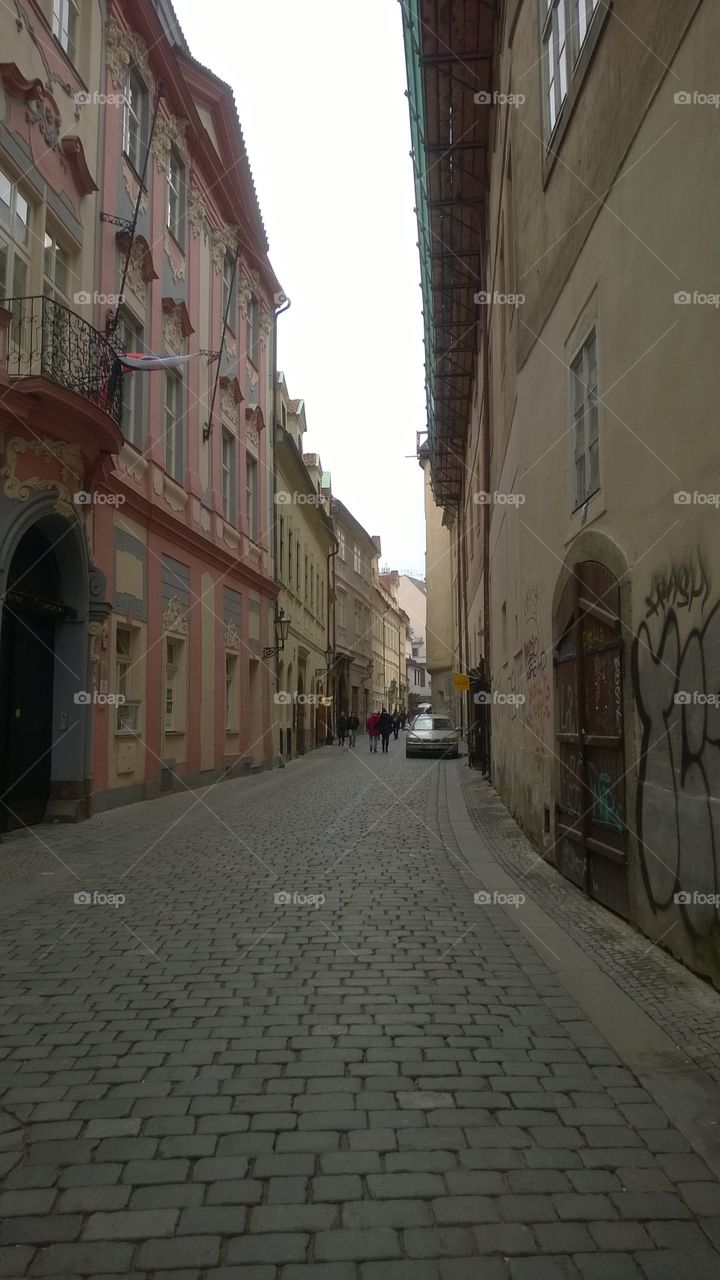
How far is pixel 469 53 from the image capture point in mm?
15586

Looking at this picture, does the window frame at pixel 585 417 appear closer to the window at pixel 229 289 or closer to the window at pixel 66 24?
the window at pixel 66 24

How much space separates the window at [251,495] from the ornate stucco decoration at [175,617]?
6587 millimetres

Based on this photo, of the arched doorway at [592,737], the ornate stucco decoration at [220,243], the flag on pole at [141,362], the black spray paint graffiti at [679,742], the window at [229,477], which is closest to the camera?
the black spray paint graffiti at [679,742]

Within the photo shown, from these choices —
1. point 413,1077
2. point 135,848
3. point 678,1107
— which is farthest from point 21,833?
point 678,1107

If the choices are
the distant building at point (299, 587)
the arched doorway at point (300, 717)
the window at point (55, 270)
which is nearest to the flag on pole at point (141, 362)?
the window at point (55, 270)

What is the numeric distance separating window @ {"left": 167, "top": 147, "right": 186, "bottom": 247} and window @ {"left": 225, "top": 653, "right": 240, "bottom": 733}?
8844 millimetres

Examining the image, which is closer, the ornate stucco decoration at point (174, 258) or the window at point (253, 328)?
the ornate stucco decoration at point (174, 258)

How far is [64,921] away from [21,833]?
530 centimetres

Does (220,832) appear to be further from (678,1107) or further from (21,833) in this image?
(678,1107)

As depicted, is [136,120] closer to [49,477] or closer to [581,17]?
[49,477]

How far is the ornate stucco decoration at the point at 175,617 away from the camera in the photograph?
1767cm

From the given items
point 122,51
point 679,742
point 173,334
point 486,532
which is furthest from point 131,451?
point 679,742

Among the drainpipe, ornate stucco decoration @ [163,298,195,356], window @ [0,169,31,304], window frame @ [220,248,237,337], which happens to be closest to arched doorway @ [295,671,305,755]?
the drainpipe

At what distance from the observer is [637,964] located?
18.6 ft
